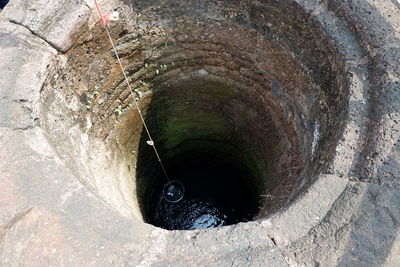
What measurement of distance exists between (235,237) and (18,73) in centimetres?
209

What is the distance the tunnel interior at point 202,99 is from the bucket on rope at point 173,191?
0.90 feet

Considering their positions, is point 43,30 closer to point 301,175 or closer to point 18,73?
point 18,73

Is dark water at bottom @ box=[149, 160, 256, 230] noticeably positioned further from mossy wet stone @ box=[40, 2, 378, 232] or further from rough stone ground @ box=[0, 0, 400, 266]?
rough stone ground @ box=[0, 0, 400, 266]

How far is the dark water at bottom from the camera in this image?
5.30 meters

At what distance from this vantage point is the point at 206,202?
550 centimetres

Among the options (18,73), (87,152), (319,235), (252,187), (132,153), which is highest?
(18,73)

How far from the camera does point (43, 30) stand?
3.07 m

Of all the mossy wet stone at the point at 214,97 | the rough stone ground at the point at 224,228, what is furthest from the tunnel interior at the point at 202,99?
the rough stone ground at the point at 224,228

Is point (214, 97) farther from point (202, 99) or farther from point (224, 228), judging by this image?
point (224, 228)

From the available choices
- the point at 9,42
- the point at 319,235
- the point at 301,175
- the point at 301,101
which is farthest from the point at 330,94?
the point at 9,42

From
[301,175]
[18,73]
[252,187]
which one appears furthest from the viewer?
[252,187]

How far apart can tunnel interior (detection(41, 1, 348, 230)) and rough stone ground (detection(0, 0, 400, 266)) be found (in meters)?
0.24

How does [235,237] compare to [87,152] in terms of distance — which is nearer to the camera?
[235,237]

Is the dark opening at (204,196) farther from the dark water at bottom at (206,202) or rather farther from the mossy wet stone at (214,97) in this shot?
the mossy wet stone at (214,97)
